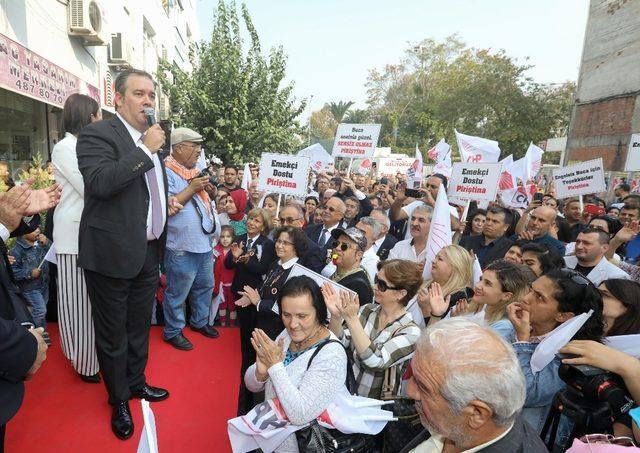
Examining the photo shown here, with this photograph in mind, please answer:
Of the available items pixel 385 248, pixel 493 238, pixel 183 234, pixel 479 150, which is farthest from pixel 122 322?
pixel 479 150

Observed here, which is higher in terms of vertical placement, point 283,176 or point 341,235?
point 283,176

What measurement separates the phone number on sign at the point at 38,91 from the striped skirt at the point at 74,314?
582cm

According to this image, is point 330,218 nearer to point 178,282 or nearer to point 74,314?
point 178,282

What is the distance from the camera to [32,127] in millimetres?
8898

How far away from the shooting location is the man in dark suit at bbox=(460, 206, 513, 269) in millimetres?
4258

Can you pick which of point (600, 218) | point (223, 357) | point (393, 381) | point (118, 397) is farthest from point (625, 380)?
point (600, 218)

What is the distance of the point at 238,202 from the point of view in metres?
5.96

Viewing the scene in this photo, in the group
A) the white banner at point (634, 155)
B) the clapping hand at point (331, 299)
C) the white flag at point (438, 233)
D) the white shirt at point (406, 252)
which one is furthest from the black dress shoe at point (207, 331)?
the white banner at point (634, 155)

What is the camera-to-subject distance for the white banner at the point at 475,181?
5102 mm

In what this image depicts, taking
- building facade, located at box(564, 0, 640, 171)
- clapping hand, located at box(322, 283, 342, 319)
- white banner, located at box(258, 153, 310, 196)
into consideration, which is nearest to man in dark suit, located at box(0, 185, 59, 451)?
clapping hand, located at box(322, 283, 342, 319)

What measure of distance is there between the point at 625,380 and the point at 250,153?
12862mm

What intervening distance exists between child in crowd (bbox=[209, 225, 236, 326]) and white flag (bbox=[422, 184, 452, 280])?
2179mm

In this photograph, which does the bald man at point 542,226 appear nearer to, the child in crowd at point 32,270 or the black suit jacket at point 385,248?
the black suit jacket at point 385,248

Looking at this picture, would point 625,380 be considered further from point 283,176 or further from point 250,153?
point 250,153
